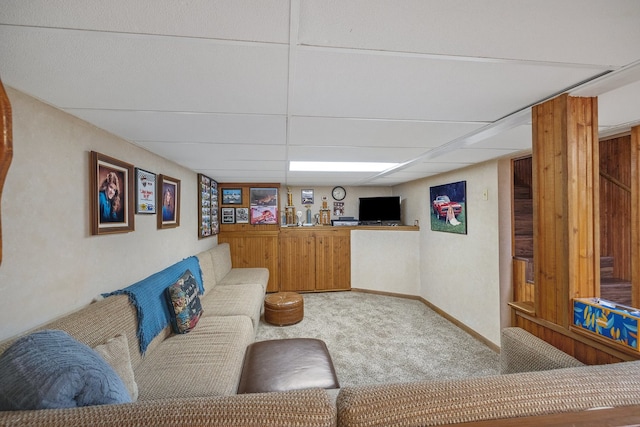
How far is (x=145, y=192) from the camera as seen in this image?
236cm

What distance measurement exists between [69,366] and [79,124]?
4.68 ft

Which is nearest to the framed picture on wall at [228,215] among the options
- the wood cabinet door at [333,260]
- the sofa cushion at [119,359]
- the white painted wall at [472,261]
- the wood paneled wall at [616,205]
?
Result: the wood cabinet door at [333,260]

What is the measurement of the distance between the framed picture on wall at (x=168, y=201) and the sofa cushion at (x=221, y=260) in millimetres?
929

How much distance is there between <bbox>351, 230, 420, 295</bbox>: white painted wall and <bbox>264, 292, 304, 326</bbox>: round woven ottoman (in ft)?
5.66

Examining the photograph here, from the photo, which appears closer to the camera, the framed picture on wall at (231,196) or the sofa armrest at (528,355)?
the sofa armrest at (528,355)

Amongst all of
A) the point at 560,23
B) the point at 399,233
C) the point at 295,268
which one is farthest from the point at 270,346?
the point at 399,233

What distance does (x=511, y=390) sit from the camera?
79 centimetres

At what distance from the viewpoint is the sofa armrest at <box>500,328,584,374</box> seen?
1.20m

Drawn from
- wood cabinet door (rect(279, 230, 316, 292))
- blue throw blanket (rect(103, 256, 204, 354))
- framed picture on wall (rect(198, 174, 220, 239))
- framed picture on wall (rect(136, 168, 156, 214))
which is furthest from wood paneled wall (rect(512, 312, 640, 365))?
framed picture on wall (rect(198, 174, 220, 239))

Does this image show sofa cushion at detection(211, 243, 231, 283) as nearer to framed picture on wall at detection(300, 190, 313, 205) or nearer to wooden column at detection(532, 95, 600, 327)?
framed picture on wall at detection(300, 190, 313, 205)

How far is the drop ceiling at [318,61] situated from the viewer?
80cm

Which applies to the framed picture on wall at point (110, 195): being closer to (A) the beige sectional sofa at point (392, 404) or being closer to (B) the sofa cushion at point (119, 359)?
(B) the sofa cushion at point (119, 359)

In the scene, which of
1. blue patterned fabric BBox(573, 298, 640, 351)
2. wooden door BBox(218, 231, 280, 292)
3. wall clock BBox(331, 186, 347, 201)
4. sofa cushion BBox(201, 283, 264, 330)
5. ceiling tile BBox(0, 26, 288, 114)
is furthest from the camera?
wall clock BBox(331, 186, 347, 201)

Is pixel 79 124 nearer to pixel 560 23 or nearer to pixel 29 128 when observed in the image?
pixel 29 128
